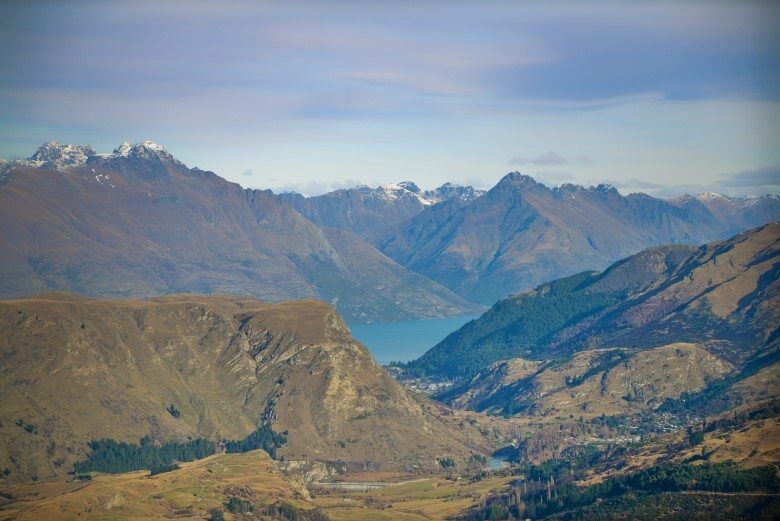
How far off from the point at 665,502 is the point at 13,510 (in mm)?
91555

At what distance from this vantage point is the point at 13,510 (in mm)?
174500

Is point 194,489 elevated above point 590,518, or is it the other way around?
point 194,489

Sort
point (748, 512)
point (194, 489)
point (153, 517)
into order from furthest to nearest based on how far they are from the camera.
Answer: point (194, 489) < point (153, 517) < point (748, 512)

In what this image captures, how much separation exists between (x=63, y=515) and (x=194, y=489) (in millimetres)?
25732

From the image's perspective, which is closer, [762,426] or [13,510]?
[13,510]

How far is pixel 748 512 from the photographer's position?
545ft

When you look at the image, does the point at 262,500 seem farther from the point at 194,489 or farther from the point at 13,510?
the point at 13,510

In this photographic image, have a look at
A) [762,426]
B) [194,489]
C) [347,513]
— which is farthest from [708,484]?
[194,489]

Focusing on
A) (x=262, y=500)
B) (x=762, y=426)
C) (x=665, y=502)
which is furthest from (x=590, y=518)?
(x=262, y=500)

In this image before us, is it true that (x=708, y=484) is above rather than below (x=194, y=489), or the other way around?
below

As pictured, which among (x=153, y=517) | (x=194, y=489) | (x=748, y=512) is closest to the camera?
(x=748, y=512)

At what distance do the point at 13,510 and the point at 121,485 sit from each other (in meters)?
17.2

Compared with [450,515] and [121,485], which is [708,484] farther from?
[121,485]

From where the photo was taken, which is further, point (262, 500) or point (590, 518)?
point (262, 500)
